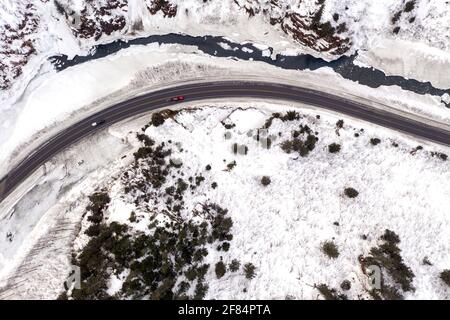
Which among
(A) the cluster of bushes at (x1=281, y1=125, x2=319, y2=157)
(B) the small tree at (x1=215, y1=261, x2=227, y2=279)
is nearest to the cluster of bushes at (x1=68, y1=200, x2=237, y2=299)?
(B) the small tree at (x1=215, y1=261, x2=227, y2=279)

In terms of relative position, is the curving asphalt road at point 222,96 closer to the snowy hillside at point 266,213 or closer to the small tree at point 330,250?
the snowy hillside at point 266,213

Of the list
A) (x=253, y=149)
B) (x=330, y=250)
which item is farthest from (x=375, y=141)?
(x=253, y=149)

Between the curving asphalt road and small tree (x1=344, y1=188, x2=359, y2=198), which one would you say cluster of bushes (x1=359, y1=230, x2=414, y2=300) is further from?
the curving asphalt road

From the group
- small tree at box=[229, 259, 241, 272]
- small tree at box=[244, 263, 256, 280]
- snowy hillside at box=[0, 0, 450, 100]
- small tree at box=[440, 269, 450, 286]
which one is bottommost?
small tree at box=[440, 269, 450, 286]

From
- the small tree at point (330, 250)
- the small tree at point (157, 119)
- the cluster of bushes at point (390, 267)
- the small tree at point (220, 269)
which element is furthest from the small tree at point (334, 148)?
the small tree at point (157, 119)

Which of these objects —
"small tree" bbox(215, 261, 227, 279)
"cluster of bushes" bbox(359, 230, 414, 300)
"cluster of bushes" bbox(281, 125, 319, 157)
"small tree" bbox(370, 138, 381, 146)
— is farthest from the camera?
"small tree" bbox(370, 138, 381, 146)

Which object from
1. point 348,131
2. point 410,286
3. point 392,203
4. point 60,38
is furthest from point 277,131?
point 60,38
